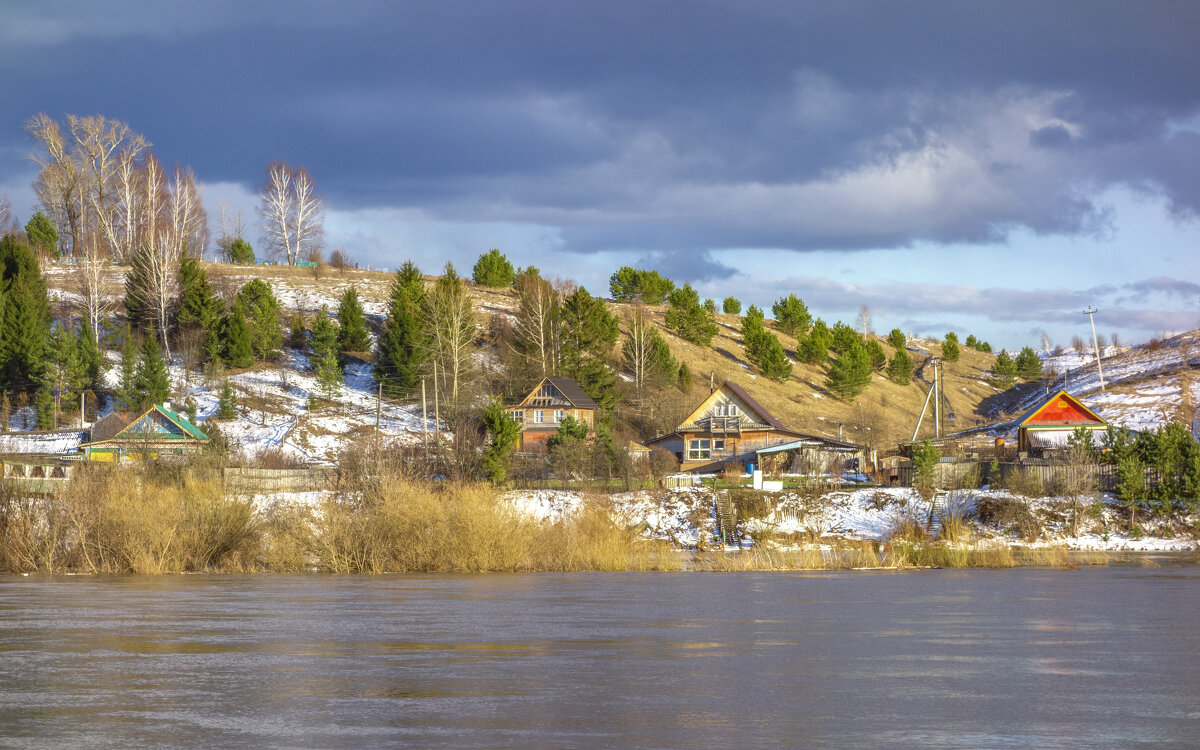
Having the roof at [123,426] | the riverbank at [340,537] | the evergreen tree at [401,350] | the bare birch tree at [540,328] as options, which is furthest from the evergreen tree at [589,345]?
the riverbank at [340,537]

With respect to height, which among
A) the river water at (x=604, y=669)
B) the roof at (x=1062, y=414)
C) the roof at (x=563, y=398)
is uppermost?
the roof at (x=563, y=398)

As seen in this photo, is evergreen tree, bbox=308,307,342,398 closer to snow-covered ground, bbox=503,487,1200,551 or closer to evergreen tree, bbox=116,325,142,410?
evergreen tree, bbox=116,325,142,410

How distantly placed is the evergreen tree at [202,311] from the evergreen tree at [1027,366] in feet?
359

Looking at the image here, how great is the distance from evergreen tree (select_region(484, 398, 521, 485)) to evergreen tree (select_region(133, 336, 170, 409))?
3543cm

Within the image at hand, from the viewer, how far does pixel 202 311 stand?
102 m

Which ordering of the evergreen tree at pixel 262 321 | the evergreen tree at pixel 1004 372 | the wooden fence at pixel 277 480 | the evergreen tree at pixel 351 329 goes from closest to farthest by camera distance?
the wooden fence at pixel 277 480
the evergreen tree at pixel 262 321
the evergreen tree at pixel 351 329
the evergreen tree at pixel 1004 372

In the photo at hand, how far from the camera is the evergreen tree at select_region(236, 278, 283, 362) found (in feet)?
336

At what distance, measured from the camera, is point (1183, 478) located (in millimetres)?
53469

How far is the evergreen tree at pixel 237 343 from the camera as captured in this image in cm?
9919

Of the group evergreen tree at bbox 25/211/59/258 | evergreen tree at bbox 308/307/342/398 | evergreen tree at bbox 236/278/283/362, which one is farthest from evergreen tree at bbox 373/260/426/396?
evergreen tree at bbox 25/211/59/258

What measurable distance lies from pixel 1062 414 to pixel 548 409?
37783 millimetres

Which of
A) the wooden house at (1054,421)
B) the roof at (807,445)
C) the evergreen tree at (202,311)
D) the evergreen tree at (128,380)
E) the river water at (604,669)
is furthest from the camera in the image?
the evergreen tree at (202,311)

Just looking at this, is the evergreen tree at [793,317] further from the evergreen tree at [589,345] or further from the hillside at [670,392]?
the evergreen tree at [589,345]

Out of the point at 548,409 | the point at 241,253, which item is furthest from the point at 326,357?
the point at 241,253
